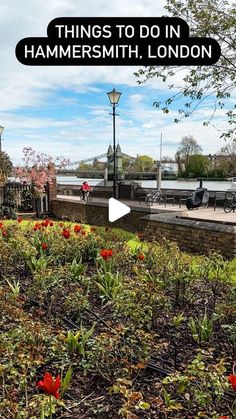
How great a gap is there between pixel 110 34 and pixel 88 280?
9.34ft

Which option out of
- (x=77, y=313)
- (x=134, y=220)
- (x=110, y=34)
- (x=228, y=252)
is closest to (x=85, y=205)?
(x=134, y=220)

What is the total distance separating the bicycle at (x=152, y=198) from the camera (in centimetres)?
1958

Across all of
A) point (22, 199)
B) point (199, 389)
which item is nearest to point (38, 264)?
point (199, 389)

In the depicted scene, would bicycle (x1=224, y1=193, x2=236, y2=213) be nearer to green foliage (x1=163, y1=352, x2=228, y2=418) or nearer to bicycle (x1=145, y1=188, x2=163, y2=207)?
→ bicycle (x1=145, y1=188, x2=163, y2=207)

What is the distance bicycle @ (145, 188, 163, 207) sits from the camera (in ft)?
64.2

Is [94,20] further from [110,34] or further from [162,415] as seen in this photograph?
[162,415]

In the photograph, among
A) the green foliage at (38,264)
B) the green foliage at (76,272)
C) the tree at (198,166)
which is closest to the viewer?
the green foliage at (76,272)

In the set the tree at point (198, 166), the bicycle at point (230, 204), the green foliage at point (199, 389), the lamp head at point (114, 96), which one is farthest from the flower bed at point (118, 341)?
the tree at point (198, 166)

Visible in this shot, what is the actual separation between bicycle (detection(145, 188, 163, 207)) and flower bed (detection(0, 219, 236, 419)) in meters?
14.2

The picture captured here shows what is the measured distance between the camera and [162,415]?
2229mm

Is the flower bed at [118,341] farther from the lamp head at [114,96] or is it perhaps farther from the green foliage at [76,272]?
the lamp head at [114,96]

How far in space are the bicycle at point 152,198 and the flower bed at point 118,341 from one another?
46.6ft

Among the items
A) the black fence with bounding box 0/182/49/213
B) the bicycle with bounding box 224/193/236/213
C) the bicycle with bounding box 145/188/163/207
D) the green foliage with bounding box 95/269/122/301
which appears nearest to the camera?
the green foliage with bounding box 95/269/122/301

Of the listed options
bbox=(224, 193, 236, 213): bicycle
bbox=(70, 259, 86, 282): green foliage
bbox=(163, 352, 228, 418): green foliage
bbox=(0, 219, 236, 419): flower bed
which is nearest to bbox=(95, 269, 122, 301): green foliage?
bbox=(0, 219, 236, 419): flower bed
